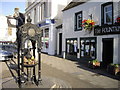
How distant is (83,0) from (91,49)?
516 cm

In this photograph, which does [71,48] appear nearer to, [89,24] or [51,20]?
[89,24]

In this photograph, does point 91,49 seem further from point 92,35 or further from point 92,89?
point 92,89

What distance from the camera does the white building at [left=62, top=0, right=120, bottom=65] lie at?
32.5 ft

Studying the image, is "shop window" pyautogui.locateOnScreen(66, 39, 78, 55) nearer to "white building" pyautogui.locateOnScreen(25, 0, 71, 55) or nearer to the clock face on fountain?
"white building" pyautogui.locateOnScreen(25, 0, 71, 55)

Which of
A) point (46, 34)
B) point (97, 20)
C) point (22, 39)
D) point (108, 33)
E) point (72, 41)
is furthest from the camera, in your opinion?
point (46, 34)

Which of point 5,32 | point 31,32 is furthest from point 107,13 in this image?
point 5,32

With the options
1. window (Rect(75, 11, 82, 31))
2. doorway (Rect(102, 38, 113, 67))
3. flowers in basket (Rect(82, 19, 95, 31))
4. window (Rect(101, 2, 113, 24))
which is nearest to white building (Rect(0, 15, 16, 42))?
window (Rect(75, 11, 82, 31))

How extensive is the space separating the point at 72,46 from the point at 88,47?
2648 mm

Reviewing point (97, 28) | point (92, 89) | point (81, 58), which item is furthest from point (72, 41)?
point (92, 89)

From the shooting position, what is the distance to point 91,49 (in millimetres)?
12000

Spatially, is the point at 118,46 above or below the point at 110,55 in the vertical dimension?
above

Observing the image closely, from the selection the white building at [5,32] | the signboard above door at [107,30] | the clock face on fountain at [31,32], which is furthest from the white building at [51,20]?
the clock face on fountain at [31,32]

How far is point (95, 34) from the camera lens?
11.5 meters

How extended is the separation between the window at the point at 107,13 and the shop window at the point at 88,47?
185 cm
